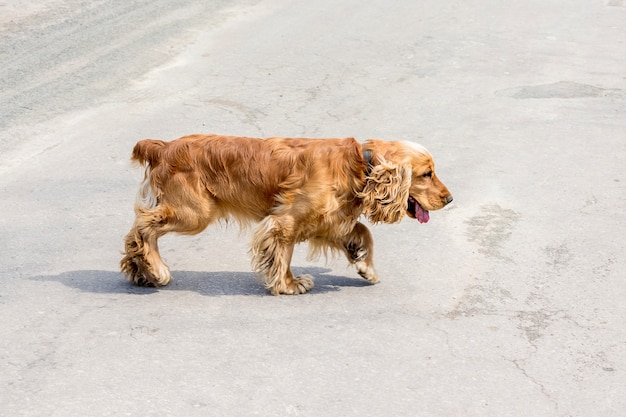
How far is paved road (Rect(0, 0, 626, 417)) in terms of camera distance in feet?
16.3

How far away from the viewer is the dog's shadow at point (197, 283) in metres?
6.10

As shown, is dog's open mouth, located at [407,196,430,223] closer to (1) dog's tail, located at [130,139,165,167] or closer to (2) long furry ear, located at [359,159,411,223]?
(2) long furry ear, located at [359,159,411,223]

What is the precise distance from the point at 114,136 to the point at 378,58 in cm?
387

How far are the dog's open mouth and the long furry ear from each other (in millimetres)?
156

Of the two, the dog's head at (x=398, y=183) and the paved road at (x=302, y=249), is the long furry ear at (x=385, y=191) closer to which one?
the dog's head at (x=398, y=183)

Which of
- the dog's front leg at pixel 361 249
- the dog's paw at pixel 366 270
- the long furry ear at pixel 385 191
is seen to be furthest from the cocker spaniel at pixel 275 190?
the dog's paw at pixel 366 270

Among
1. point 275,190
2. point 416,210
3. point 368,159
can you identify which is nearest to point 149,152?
point 275,190

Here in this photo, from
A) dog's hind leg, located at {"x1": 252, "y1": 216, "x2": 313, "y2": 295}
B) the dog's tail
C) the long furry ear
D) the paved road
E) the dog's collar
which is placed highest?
the dog's tail

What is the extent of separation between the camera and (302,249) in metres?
6.97

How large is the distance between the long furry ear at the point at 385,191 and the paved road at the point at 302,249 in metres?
0.56

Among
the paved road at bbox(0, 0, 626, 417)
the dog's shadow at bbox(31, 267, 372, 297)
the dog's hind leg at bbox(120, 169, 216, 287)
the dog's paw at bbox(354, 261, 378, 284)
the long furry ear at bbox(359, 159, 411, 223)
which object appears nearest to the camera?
the paved road at bbox(0, 0, 626, 417)

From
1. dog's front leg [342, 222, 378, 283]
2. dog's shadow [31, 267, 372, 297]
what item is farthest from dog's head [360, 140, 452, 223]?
dog's shadow [31, 267, 372, 297]

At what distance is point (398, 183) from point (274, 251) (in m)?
0.89

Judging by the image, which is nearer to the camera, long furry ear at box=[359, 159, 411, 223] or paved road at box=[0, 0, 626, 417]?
paved road at box=[0, 0, 626, 417]
